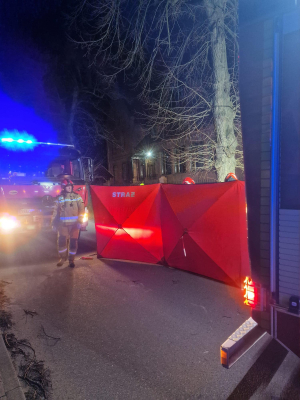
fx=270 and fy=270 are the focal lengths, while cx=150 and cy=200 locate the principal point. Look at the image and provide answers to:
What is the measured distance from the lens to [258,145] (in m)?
2.20

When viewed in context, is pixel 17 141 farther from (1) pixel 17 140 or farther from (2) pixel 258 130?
(2) pixel 258 130

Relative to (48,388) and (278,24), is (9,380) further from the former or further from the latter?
(278,24)

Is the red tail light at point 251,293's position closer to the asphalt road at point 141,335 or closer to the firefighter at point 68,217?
the asphalt road at point 141,335

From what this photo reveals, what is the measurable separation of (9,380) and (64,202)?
170 inches

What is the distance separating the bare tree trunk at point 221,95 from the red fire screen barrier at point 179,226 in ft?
14.7

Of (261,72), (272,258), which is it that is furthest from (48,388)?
(261,72)

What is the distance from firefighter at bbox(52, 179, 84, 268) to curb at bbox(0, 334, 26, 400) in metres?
3.62

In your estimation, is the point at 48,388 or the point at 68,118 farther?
the point at 68,118

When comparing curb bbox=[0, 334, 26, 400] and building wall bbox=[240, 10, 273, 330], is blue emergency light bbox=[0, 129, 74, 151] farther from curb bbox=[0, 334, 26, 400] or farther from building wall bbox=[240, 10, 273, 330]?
building wall bbox=[240, 10, 273, 330]

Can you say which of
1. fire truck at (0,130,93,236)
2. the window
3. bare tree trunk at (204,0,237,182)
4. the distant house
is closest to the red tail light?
the window

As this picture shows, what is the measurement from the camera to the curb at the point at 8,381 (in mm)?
2502

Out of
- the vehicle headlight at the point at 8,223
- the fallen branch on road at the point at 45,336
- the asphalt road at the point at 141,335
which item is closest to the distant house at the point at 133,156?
the vehicle headlight at the point at 8,223

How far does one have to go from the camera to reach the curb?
2.50 metres

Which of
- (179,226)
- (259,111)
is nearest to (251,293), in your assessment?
(259,111)
